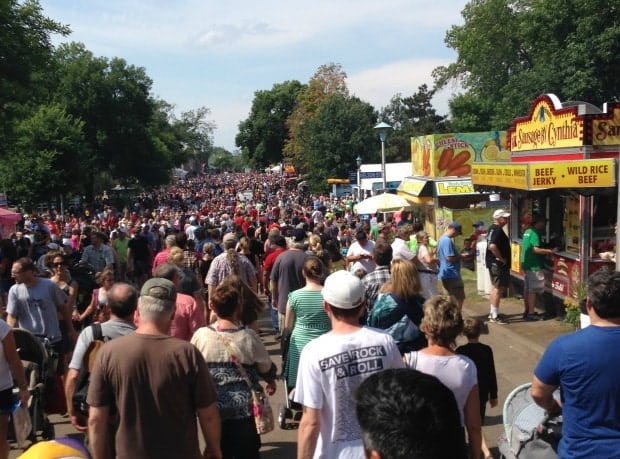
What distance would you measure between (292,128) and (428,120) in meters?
30.1

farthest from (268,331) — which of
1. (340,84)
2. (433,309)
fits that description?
(340,84)

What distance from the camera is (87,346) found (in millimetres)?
4129

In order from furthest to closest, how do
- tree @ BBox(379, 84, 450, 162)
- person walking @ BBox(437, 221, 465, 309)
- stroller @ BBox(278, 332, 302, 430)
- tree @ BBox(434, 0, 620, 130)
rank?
1. tree @ BBox(379, 84, 450, 162)
2. tree @ BBox(434, 0, 620, 130)
3. person walking @ BBox(437, 221, 465, 309)
4. stroller @ BBox(278, 332, 302, 430)

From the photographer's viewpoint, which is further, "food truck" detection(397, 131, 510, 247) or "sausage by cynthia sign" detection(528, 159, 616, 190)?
"food truck" detection(397, 131, 510, 247)

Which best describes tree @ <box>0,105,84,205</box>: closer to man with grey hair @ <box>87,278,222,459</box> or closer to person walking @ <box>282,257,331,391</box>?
person walking @ <box>282,257,331,391</box>

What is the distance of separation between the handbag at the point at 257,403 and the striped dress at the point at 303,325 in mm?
1122

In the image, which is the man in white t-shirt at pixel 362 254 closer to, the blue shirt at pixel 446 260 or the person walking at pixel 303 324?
the blue shirt at pixel 446 260

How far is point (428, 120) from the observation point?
86.1 metres

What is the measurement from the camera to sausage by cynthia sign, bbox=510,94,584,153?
34.9ft

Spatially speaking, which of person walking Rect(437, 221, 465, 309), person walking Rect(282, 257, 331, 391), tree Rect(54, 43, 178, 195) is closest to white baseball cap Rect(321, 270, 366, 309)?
person walking Rect(282, 257, 331, 391)

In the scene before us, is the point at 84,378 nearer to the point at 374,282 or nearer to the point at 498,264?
the point at 374,282

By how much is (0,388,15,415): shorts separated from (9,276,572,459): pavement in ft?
4.45

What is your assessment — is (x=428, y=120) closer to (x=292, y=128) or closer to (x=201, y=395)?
(x=292, y=128)

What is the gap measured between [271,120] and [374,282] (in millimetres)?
81685
